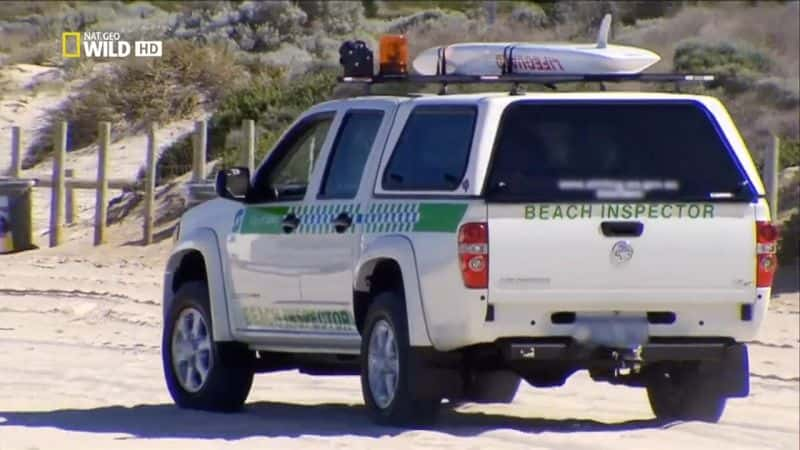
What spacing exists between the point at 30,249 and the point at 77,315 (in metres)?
4.05

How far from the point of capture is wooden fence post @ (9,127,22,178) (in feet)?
73.6

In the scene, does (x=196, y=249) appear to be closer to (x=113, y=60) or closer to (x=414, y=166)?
(x=414, y=166)

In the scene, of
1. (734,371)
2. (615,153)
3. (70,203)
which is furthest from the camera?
(70,203)

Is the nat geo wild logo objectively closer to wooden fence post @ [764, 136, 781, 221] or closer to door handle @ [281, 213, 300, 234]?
wooden fence post @ [764, 136, 781, 221]

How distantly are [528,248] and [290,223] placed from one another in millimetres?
1731

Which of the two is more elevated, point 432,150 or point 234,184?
point 432,150

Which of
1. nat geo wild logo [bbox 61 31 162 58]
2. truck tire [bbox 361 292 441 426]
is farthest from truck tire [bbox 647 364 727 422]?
nat geo wild logo [bbox 61 31 162 58]

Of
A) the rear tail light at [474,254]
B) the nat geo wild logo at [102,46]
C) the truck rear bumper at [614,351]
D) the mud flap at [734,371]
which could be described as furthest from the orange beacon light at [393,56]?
the nat geo wild logo at [102,46]

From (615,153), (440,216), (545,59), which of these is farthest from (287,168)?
(615,153)

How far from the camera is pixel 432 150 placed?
387 inches

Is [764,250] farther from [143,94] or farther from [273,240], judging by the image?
[143,94]

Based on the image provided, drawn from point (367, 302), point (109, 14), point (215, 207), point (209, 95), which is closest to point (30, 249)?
point (209, 95)

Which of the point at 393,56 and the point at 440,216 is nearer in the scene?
the point at 440,216

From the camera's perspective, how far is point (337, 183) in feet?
34.3
